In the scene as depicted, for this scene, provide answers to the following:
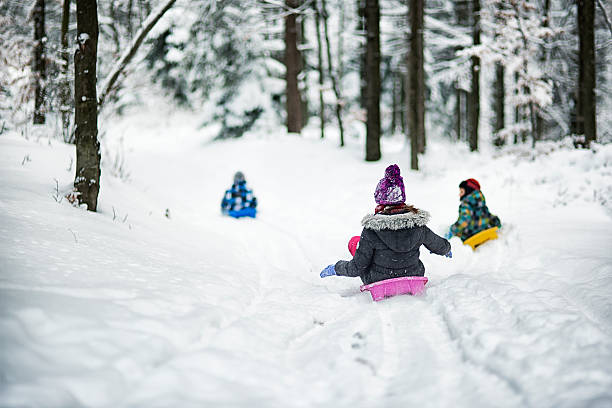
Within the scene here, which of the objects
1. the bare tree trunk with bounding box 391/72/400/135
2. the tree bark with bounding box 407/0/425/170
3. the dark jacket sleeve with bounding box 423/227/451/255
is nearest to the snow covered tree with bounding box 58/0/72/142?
the dark jacket sleeve with bounding box 423/227/451/255

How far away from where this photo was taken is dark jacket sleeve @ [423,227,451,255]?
3965 millimetres

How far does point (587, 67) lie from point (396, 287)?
10.9 m

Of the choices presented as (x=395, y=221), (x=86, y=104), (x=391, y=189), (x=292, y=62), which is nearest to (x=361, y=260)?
(x=395, y=221)

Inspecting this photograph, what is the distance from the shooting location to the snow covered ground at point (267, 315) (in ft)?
6.57

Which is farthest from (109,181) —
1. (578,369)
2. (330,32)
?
(330,32)

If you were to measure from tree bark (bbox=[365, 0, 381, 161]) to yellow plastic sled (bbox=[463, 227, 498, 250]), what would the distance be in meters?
7.40

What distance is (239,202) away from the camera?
8.97m

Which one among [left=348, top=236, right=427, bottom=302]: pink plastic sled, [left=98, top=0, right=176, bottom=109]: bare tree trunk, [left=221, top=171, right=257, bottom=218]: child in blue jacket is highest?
[left=98, top=0, right=176, bottom=109]: bare tree trunk

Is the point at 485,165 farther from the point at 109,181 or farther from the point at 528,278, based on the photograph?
the point at 109,181

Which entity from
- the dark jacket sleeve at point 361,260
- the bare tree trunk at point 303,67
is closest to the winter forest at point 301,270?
the dark jacket sleeve at point 361,260

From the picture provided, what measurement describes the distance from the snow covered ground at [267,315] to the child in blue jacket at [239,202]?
181 cm

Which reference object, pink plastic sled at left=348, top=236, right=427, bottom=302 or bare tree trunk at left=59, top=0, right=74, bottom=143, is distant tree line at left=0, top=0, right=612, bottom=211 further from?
pink plastic sled at left=348, top=236, right=427, bottom=302

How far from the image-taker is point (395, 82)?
24.9 metres

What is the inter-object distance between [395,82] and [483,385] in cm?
2503
